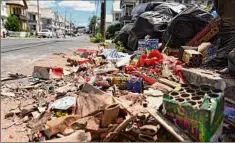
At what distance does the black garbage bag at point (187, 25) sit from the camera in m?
8.55

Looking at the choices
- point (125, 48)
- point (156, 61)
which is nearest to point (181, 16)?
point (156, 61)

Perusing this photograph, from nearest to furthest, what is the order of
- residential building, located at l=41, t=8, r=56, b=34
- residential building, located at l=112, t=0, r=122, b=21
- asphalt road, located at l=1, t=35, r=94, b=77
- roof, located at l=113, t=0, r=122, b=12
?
asphalt road, located at l=1, t=35, r=94, b=77, residential building, located at l=112, t=0, r=122, b=21, roof, located at l=113, t=0, r=122, b=12, residential building, located at l=41, t=8, r=56, b=34

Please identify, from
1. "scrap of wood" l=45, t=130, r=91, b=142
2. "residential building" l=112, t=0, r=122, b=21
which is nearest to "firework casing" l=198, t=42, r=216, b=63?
"scrap of wood" l=45, t=130, r=91, b=142

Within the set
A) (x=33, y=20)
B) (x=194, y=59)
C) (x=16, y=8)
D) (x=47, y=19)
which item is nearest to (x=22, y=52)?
(x=194, y=59)

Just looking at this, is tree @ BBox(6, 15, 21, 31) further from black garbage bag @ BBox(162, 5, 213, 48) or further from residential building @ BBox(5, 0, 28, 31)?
black garbage bag @ BBox(162, 5, 213, 48)

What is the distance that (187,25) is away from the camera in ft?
28.1

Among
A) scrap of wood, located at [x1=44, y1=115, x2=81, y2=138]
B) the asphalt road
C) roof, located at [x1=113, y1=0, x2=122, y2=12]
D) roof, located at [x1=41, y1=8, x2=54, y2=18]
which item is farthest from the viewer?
roof, located at [x1=41, y1=8, x2=54, y2=18]

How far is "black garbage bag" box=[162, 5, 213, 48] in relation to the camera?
8547mm

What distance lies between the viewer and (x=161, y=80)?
5520mm

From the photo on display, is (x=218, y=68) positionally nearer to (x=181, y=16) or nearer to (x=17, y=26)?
(x=181, y=16)

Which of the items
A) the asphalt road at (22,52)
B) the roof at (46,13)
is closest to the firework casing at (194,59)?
the asphalt road at (22,52)

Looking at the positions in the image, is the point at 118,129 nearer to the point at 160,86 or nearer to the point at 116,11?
the point at 160,86

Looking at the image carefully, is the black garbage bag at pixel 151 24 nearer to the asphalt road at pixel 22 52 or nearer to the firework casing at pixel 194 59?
the asphalt road at pixel 22 52

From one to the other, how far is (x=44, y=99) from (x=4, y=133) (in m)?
1.27
